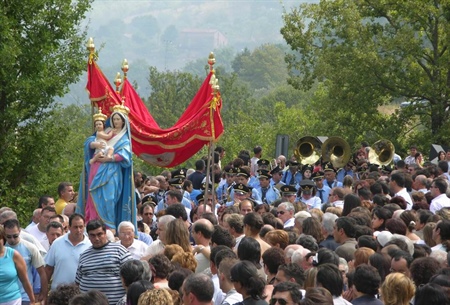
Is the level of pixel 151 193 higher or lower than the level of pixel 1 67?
lower

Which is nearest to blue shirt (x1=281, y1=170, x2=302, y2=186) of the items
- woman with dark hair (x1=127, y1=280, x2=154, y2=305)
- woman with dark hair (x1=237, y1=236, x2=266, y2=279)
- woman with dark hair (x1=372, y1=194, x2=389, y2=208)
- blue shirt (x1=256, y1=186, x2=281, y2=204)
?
blue shirt (x1=256, y1=186, x2=281, y2=204)

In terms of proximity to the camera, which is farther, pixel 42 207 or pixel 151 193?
pixel 151 193

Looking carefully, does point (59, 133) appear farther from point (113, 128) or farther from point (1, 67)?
point (113, 128)

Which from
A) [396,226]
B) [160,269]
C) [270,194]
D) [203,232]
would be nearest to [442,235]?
[396,226]

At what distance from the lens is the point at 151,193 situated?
1881 centimetres

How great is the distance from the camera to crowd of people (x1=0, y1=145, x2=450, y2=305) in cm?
887

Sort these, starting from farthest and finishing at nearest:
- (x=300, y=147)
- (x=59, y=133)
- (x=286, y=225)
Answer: (x=300, y=147) → (x=59, y=133) → (x=286, y=225)

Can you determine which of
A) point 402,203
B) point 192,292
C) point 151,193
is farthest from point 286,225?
point 192,292

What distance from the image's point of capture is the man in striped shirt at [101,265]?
433 inches

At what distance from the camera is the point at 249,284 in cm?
900

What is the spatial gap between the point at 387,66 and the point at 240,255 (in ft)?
72.6

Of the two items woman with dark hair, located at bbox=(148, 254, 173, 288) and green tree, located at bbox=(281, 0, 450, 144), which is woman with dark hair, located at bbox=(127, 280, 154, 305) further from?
green tree, located at bbox=(281, 0, 450, 144)

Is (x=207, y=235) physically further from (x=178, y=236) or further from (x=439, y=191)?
(x=439, y=191)

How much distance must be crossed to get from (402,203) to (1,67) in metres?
7.30
